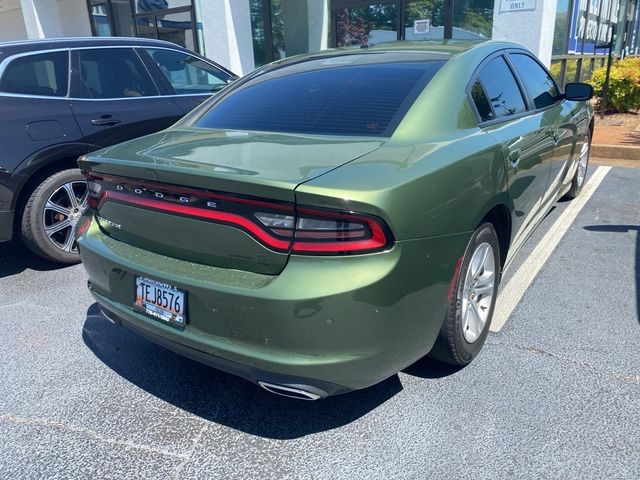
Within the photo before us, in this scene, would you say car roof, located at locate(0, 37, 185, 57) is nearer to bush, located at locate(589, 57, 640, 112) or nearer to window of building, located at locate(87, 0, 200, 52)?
window of building, located at locate(87, 0, 200, 52)

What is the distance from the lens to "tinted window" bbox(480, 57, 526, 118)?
3.15 metres

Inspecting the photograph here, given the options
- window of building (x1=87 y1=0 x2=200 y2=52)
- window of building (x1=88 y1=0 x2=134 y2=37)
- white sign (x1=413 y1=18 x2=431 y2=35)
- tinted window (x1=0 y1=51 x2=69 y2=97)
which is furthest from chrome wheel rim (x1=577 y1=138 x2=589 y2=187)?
window of building (x1=88 y1=0 x2=134 y2=37)

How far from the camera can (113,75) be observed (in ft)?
15.6

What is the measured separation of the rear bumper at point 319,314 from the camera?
1.98 m

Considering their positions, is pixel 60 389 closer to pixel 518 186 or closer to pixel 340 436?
pixel 340 436

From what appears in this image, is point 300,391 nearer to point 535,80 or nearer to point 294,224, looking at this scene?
point 294,224

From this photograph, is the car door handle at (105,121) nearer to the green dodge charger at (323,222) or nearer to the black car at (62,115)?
the black car at (62,115)

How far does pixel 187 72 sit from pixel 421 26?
642 centimetres

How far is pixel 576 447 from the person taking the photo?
88.1 inches

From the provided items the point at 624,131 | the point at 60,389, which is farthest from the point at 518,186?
the point at 624,131

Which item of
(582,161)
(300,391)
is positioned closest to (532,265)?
(582,161)

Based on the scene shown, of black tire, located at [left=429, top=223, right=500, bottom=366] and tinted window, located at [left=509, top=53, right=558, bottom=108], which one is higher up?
tinted window, located at [left=509, top=53, right=558, bottom=108]

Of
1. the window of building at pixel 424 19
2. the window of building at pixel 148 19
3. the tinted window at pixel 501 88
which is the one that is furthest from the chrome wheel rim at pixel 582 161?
the window of building at pixel 148 19

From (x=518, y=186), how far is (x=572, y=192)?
305 centimetres
